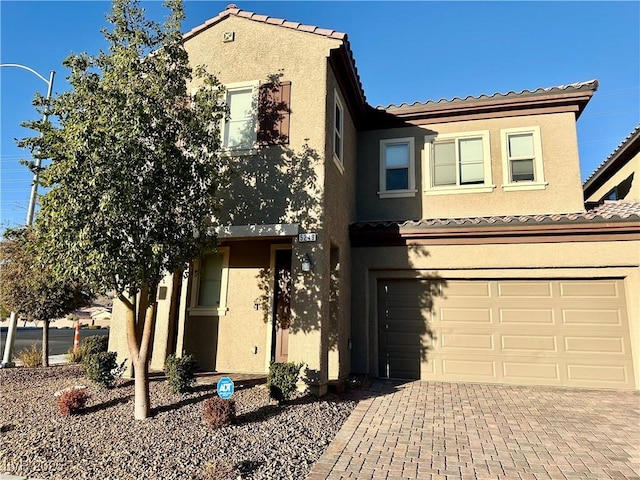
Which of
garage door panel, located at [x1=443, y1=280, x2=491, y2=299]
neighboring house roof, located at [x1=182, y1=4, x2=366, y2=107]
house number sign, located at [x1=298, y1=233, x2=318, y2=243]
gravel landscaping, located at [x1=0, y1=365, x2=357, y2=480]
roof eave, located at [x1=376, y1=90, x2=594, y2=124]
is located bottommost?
gravel landscaping, located at [x1=0, y1=365, x2=357, y2=480]

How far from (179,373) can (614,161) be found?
561 inches

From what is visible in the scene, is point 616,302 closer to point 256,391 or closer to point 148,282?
point 256,391

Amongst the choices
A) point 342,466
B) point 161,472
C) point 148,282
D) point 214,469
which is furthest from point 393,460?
point 148,282

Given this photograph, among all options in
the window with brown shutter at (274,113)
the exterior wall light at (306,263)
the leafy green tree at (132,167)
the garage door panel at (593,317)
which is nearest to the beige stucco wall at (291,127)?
the window with brown shutter at (274,113)

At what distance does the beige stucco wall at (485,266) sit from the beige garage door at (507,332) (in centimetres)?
22

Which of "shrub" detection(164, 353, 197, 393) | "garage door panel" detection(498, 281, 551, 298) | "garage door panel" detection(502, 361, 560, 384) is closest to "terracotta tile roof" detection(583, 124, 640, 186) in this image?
"garage door panel" detection(498, 281, 551, 298)

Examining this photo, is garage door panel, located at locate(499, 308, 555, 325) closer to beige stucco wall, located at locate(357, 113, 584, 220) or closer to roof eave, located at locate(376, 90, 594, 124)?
beige stucco wall, located at locate(357, 113, 584, 220)

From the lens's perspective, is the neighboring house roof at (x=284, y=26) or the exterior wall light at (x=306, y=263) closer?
the exterior wall light at (x=306, y=263)

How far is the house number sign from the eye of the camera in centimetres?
829

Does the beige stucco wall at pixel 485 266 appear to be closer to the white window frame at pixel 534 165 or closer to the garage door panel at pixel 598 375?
the garage door panel at pixel 598 375

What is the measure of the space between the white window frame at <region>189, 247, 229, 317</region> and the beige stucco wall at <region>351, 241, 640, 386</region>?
3286 millimetres

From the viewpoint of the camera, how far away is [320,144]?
28.5 feet

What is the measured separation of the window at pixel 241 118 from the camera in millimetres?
9383

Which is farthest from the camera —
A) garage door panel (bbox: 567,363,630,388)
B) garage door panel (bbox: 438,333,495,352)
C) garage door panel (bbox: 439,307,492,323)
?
garage door panel (bbox: 439,307,492,323)
